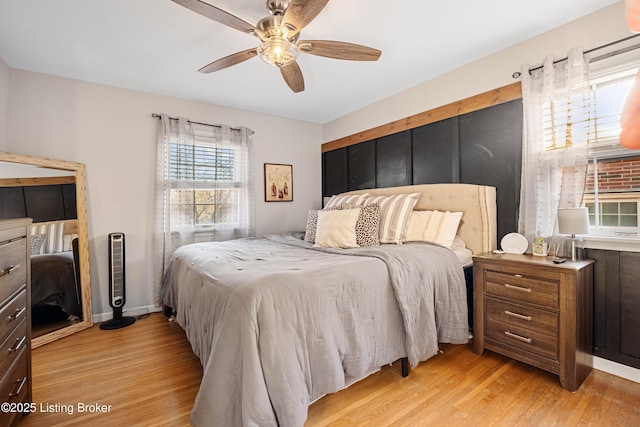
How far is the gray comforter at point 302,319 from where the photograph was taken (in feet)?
4.06

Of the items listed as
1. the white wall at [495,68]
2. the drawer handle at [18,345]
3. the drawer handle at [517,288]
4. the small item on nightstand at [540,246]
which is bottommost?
the drawer handle at [18,345]

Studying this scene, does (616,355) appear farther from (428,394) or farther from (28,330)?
(28,330)

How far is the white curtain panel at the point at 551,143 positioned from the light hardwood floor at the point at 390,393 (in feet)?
3.33

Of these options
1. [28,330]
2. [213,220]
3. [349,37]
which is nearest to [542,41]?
[349,37]

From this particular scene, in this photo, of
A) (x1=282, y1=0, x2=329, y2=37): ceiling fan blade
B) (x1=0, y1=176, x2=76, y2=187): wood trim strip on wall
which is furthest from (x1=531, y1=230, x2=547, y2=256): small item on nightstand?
(x1=0, y1=176, x2=76, y2=187): wood trim strip on wall

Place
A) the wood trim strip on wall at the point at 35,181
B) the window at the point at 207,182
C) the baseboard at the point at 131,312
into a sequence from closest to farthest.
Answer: the wood trim strip on wall at the point at 35,181 → the baseboard at the point at 131,312 → the window at the point at 207,182

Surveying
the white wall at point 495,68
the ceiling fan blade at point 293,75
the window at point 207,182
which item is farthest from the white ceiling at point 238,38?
the window at point 207,182

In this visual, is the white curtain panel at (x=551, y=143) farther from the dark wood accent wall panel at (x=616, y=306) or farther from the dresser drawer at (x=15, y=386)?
the dresser drawer at (x=15, y=386)

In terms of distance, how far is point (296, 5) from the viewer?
146 centimetres

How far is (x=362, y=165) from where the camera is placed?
12.4 ft

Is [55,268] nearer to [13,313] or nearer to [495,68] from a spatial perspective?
[13,313]

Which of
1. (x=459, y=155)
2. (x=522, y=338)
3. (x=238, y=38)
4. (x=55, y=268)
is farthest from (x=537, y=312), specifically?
(x=55, y=268)

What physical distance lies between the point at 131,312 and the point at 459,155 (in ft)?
12.2

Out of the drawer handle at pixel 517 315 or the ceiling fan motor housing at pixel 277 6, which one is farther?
the drawer handle at pixel 517 315
